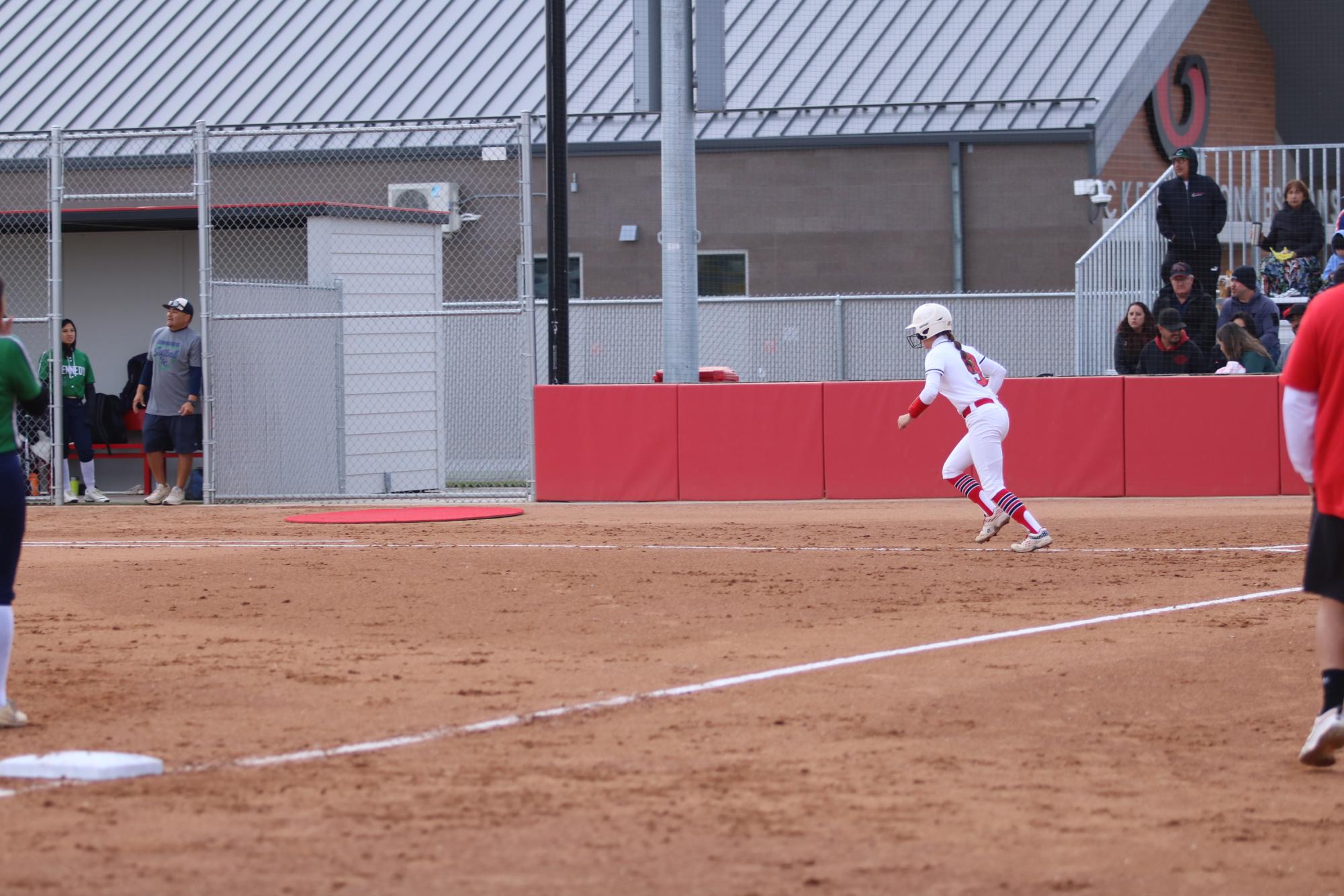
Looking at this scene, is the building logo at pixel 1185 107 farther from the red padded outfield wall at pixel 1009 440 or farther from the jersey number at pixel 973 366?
the jersey number at pixel 973 366

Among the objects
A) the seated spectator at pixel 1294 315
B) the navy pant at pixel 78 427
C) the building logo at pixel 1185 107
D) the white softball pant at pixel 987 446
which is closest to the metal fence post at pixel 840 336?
the seated spectator at pixel 1294 315

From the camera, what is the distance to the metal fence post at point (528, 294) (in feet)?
52.9

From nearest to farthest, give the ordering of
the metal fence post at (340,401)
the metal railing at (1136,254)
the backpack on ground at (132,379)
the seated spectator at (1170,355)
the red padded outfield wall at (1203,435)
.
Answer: the red padded outfield wall at (1203,435)
the seated spectator at (1170,355)
the metal fence post at (340,401)
the backpack on ground at (132,379)
the metal railing at (1136,254)

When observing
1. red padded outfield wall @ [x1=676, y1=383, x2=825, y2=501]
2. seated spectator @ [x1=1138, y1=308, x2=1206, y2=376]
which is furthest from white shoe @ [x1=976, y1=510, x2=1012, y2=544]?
seated spectator @ [x1=1138, y1=308, x2=1206, y2=376]

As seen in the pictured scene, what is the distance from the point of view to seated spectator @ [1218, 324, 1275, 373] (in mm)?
16438

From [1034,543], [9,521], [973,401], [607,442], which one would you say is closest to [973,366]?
[973,401]

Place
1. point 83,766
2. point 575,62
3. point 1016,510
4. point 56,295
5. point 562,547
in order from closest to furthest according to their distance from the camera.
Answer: point 83,766, point 1016,510, point 562,547, point 56,295, point 575,62

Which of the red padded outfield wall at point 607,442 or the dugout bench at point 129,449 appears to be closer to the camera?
the red padded outfield wall at point 607,442

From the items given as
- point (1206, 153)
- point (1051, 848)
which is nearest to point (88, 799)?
point (1051, 848)

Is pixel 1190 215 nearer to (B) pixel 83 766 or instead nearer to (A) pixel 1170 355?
(A) pixel 1170 355

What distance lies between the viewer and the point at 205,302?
17109 millimetres

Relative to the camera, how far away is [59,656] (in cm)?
833

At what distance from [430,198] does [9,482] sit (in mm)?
18196

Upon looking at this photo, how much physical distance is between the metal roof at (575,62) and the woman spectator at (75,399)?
984 centimetres
